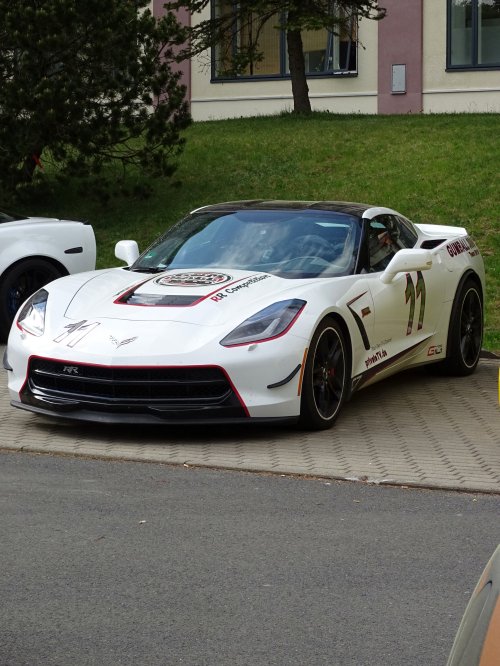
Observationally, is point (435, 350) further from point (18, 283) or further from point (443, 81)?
point (443, 81)

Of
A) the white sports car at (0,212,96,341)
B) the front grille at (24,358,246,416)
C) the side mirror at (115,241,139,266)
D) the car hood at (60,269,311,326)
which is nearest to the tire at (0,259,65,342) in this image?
the white sports car at (0,212,96,341)

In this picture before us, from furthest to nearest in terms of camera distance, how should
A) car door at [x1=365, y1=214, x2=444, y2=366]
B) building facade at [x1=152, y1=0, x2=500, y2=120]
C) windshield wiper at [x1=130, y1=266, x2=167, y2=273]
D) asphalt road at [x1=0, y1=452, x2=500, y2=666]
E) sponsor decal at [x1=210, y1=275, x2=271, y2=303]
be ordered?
building facade at [x1=152, y1=0, x2=500, y2=120], windshield wiper at [x1=130, y1=266, x2=167, y2=273], car door at [x1=365, y1=214, x2=444, y2=366], sponsor decal at [x1=210, y1=275, x2=271, y2=303], asphalt road at [x1=0, y1=452, x2=500, y2=666]

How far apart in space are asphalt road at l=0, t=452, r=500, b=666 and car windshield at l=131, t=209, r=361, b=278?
2.04m

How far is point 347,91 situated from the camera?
28.0 m

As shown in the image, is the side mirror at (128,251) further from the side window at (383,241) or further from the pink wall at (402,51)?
the pink wall at (402,51)

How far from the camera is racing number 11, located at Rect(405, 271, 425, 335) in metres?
8.85

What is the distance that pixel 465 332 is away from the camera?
9.88m

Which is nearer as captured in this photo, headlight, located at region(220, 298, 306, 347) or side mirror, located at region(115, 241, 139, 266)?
headlight, located at region(220, 298, 306, 347)

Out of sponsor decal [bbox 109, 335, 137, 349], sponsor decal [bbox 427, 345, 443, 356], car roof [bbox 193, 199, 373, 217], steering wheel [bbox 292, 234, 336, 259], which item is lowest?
sponsor decal [bbox 427, 345, 443, 356]

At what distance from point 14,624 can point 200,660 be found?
2.36ft

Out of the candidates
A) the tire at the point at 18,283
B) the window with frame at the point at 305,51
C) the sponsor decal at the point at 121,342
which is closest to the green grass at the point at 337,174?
the tire at the point at 18,283

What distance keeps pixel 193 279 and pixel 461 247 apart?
2705 mm

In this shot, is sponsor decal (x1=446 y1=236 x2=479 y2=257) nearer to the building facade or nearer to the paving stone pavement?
the paving stone pavement

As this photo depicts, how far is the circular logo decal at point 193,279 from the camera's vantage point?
317 inches
